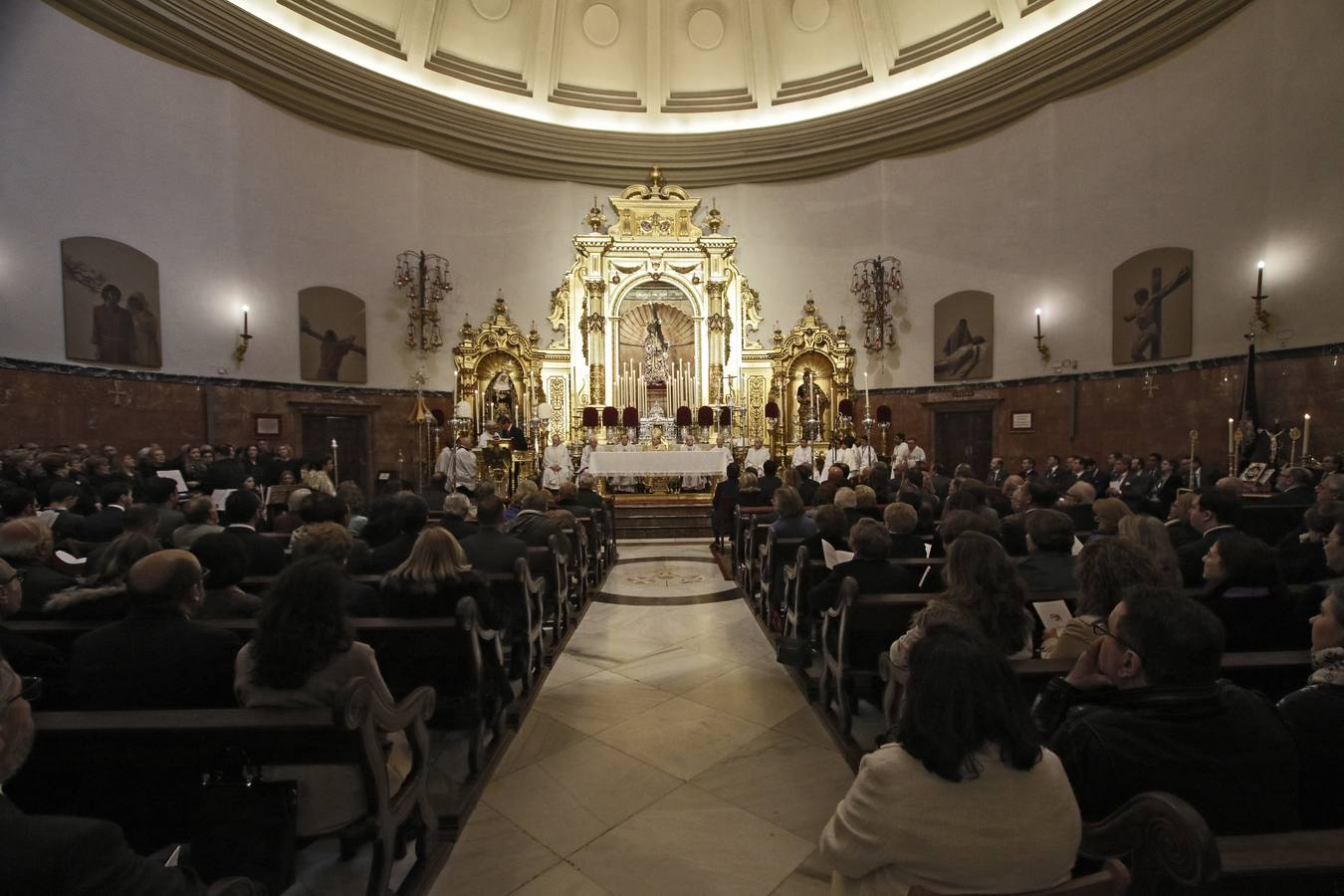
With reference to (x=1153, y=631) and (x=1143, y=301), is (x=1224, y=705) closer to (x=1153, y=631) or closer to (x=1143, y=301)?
(x=1153, y=631)

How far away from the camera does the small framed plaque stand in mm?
12003

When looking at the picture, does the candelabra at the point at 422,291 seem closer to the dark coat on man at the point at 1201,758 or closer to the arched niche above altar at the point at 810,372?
the arched niche above altar at the point at 810,372

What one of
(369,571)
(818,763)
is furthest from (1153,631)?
(369,571)

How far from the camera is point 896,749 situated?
1.49 m

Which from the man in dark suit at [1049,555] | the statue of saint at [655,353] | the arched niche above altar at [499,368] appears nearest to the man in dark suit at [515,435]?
the arched niche above altar at [499,368]

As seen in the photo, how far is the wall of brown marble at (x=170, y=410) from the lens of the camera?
8695 millimetres

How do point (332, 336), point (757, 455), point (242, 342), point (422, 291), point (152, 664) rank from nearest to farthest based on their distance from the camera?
point (152, 664) < point (242, 342) < point (332, 336) < point (422, 291) < point (757, 455)

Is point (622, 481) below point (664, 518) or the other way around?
the other way around

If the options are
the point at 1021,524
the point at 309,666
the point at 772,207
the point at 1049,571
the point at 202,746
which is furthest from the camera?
the point at 772,207

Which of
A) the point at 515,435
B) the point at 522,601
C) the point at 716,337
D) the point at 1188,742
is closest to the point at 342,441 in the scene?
the point at 515,435

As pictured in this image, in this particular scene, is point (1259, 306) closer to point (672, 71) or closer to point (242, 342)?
point (672, 71)

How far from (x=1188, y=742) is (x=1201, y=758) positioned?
40 mm

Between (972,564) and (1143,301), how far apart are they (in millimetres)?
11257

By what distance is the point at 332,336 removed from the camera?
13.4 metres
